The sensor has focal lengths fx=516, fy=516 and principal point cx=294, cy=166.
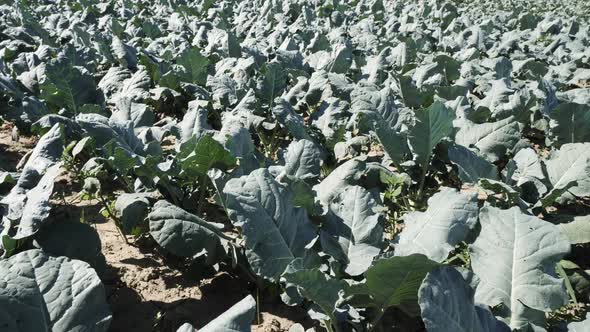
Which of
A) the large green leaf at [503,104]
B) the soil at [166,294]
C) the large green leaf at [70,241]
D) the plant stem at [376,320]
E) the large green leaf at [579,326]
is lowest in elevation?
the soil at [166,294]

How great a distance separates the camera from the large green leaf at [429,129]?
2576mm

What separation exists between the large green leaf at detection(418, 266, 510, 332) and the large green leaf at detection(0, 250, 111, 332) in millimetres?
993

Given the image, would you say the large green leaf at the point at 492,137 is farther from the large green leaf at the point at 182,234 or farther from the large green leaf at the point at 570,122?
the large green leaf at the point at 182,234

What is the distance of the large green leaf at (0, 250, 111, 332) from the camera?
5.08ft

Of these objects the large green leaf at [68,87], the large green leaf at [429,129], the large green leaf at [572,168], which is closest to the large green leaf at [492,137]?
the large green leaf at [572,168]

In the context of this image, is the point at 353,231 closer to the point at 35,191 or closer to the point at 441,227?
the point at 441,227

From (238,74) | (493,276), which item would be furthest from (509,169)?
(238,74)

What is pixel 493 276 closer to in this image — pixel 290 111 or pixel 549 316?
pixel 549 316

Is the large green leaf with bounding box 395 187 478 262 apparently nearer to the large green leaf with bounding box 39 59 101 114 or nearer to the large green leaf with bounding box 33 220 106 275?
the large green leaf with bounding box 33 220 106 275

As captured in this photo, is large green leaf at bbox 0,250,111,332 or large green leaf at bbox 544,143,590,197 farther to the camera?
large green leaf at bbox 544,143,590,197

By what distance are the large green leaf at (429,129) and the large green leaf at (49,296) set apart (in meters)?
1.71

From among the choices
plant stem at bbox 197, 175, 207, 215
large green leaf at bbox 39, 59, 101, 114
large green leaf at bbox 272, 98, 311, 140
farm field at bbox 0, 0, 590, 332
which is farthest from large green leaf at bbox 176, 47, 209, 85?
plant stem at bbox 197, 175, 207, 215

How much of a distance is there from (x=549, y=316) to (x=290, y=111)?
1798 mm

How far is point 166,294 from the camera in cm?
219
